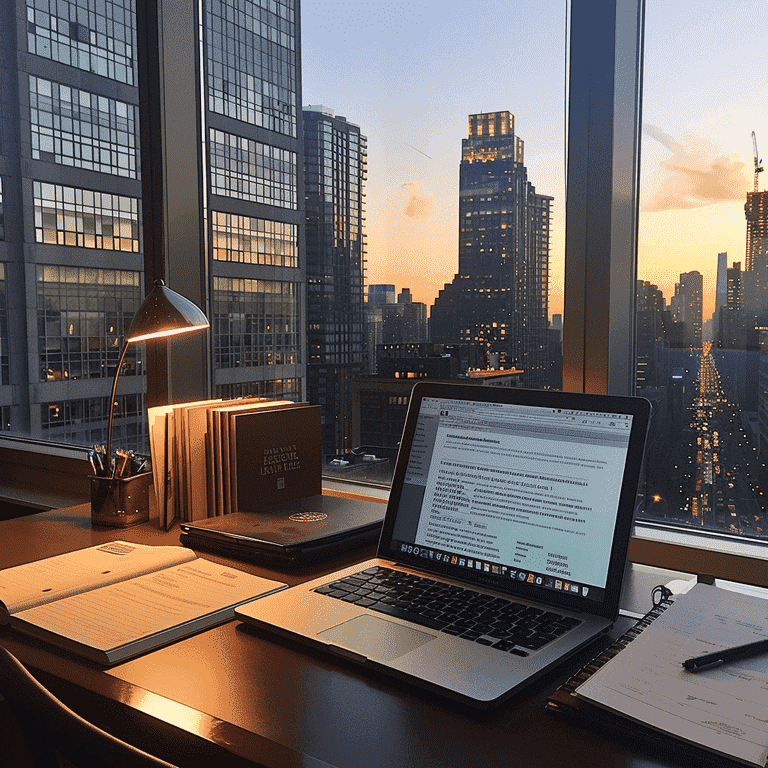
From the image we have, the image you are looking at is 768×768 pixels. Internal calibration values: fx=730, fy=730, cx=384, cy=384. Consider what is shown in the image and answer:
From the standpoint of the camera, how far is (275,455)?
160 cm

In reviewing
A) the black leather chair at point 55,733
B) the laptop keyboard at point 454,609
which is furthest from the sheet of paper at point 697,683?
the black leather chair at point 55,733

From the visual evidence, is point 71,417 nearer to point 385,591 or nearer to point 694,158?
point 385,591

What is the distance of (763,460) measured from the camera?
4.68 feet

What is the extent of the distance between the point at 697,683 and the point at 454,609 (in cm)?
33

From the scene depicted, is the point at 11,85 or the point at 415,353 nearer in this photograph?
the point at 415,353

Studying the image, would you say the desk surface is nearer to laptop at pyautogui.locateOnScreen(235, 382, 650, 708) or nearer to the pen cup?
laptop at pyautogui.locateOnScreen(235, 382, 650, 708)

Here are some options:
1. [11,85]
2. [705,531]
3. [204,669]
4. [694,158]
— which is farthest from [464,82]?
→ [11,85]

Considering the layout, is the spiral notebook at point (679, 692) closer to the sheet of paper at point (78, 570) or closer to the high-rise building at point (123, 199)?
the sheet of paper at point (78, 570)

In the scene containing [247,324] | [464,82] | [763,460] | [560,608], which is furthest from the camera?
[247,324]

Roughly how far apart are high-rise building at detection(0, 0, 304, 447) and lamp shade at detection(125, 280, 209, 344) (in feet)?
1.81

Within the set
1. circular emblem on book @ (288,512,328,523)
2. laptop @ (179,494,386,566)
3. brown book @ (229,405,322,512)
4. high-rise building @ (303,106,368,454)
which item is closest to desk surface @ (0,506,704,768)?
laptop @ (179,494,386,566)

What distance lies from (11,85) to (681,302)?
2.36 metres

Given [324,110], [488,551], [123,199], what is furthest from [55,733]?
[123,199]

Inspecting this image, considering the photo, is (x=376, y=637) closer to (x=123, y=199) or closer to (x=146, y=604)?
(x=146, y=604)
